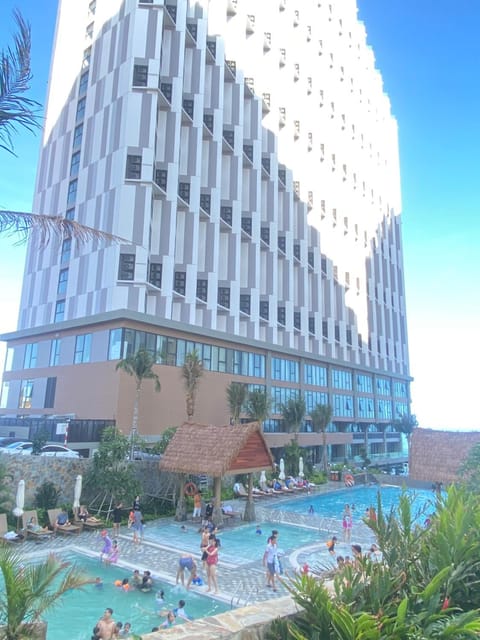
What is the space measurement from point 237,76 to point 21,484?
137 ft

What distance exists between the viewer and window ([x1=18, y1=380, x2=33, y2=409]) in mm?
37094

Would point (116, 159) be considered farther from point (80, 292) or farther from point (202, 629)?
point (202, 629)

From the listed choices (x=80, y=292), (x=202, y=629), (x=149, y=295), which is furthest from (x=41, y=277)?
(x=202, y=629)

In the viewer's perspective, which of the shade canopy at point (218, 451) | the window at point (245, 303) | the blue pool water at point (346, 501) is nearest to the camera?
the shade canopy at point (218, 451)

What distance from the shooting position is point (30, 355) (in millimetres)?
38312

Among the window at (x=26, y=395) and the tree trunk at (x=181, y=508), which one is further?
the window at (x=26, y=395)

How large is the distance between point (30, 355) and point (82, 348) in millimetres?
7456

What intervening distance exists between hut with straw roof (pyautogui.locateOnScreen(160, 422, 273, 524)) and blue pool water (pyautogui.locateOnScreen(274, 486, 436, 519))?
6.73m

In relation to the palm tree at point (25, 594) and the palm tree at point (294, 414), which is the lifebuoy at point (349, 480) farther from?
the palm tree at point (25, 594)

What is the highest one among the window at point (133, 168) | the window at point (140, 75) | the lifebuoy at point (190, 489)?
the window at point (140, 75)

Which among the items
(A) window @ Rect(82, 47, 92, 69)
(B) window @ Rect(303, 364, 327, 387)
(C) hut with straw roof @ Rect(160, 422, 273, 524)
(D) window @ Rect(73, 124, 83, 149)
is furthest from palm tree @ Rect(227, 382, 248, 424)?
(A) window @ Rect(82, 47, 92, 69)

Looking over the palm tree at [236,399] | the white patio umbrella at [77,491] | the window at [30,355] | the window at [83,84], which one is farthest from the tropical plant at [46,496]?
the window at [83,84]

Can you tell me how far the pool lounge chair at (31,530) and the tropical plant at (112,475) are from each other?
310 centimetres

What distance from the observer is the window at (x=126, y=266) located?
32375 millimetres
